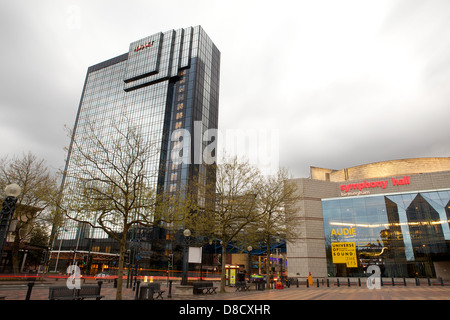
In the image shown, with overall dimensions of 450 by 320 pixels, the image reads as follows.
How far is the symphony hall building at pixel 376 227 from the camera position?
3578 cm

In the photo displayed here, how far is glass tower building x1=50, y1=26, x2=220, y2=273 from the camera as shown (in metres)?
67.9

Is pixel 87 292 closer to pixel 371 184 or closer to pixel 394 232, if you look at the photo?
pixel 394 232

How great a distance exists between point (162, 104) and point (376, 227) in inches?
2467

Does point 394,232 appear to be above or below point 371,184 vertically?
below

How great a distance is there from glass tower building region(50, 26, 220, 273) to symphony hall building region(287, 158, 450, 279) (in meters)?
33.3

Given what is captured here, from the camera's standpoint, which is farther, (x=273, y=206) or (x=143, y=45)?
(x=143, y=45)

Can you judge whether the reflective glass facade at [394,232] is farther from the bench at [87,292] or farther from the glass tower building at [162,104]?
the glass tower building at [162,104]

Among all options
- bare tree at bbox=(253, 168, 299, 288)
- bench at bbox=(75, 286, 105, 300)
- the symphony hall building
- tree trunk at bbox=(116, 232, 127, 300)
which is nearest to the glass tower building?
the symphony hall building

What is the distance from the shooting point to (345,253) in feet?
129

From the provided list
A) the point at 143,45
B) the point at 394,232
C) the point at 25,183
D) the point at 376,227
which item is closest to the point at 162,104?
the point at 143,45

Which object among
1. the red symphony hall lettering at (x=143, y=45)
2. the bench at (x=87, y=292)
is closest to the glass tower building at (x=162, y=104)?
the red symphony hall lettering at (x=143, y=45)

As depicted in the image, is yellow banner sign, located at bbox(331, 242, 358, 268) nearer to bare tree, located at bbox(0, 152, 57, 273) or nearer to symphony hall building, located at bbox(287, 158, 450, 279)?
symphony hall building, located at bbox(287, 158, 450, 279)

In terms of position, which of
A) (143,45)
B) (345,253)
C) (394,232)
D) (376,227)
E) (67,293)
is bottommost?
(67,293)
